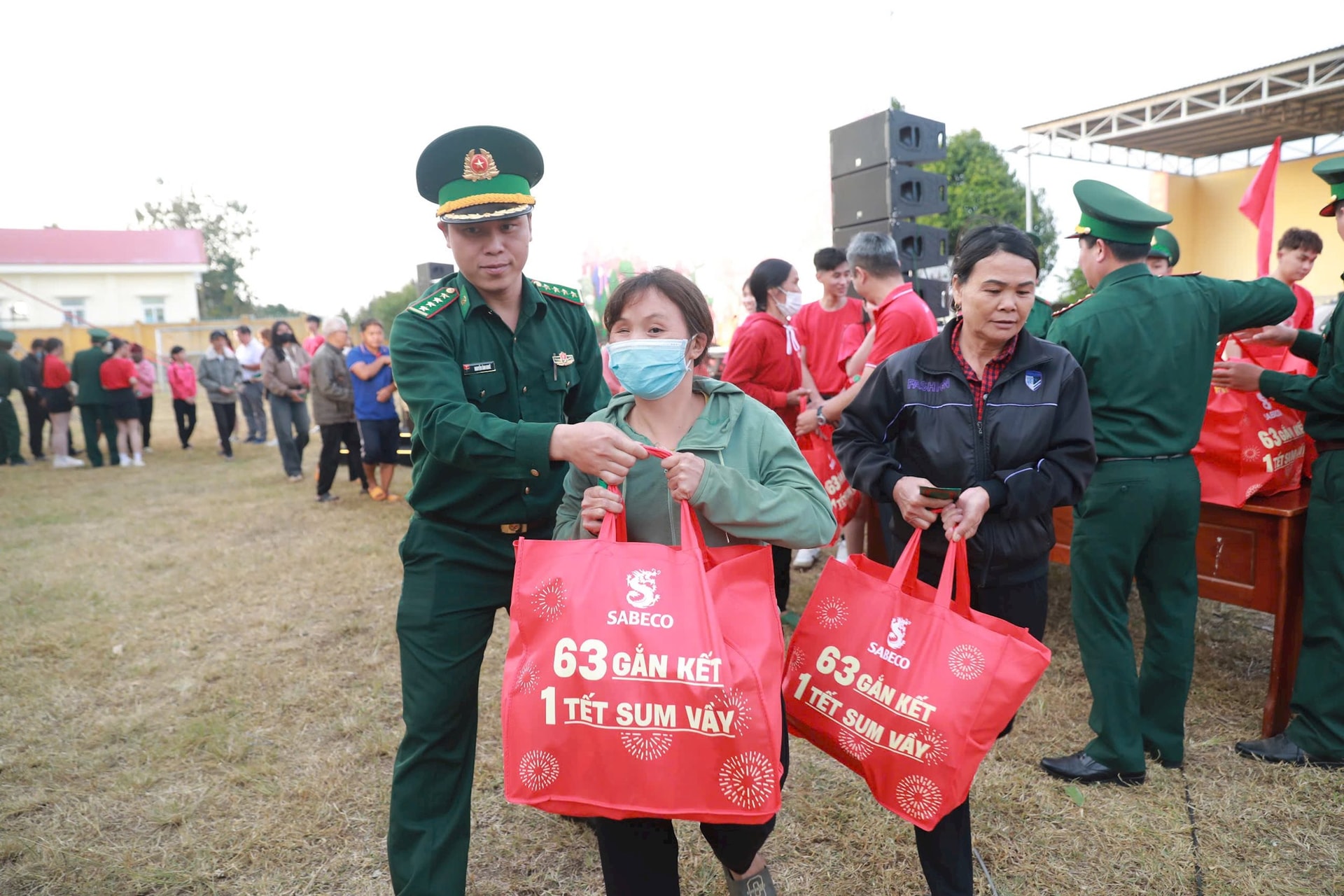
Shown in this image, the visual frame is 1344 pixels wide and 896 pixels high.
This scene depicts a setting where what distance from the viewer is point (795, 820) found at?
2.78 m

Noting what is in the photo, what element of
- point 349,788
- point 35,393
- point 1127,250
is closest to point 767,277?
point 1127,250

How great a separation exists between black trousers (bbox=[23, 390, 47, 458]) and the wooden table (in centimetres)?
1583

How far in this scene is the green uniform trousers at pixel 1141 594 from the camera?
278 centimetres

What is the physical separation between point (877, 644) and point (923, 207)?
5.35 meters

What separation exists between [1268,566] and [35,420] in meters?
16.9

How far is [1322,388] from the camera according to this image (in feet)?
9.41

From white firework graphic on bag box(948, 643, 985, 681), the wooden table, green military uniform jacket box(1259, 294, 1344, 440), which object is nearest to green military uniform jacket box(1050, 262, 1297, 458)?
green military uniform jacket box(1259, 294, 1344, 440)

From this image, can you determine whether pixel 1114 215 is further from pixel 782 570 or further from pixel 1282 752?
pixel 782 570

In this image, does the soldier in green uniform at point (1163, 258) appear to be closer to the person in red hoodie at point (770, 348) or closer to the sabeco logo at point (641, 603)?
the person in red hoodie at point (770, 348)

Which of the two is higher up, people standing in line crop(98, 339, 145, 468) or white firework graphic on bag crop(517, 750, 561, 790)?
people standing in line crop(98, 339, 145, 468)

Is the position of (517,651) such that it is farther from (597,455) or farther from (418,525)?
(418,525)

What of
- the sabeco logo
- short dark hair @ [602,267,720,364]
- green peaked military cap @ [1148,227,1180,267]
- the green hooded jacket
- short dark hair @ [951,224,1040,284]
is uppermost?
green peaked military cap @ [1148,227,1180,267]

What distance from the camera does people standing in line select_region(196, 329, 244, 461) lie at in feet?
40.1

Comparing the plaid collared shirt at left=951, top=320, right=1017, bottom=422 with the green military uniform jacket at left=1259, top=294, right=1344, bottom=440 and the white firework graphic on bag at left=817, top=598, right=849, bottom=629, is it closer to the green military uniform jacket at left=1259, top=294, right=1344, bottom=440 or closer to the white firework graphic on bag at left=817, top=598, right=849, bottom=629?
the white firework graphic on bag at left=817, top=598, right=849, bottom=629
